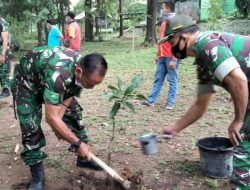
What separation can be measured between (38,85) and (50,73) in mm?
478

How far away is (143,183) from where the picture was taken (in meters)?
4.11

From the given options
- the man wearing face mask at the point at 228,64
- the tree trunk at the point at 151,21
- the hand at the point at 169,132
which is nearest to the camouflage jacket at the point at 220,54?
the man wearing face mask at the point at 228,64

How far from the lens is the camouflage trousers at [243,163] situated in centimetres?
292

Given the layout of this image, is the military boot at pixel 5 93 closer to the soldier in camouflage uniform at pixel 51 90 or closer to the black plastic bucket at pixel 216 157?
the soldier in camouflage uniform at pixel 51 90

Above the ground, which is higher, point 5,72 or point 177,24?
point 177,24

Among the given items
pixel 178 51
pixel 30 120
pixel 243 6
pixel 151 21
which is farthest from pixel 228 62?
pixel 243 6

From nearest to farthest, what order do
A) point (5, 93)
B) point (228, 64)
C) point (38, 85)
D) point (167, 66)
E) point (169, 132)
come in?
point (228, 64) → point (169, 132) → point (38, 85) → point (167, 66) → point (5, 93)

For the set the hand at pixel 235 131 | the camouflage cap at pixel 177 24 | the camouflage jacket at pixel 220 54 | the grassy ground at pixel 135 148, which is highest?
the camouflage cap at pixel 177 24

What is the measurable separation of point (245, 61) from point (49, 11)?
14.7 metres

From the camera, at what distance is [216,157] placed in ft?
13.4

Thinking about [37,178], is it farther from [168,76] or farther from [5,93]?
[5,93]

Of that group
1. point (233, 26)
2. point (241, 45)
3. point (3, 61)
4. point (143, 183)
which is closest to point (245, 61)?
point (241, 45)

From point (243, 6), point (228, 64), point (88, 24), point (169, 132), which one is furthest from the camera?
point (88, 24)

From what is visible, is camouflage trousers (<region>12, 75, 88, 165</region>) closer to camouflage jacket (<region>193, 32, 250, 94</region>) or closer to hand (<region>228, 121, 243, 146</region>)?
camouflage jacket (<region>193, 32, 250, 94</region>)
